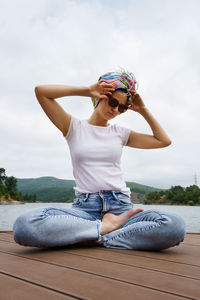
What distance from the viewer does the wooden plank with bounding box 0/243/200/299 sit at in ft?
4.02

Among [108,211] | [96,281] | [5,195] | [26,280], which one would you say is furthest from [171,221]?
[5,195]

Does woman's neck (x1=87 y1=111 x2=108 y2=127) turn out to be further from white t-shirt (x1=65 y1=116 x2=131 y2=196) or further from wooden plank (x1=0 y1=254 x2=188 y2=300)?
wooden plank (x1=0 y1=254 x2=188 y2=300)

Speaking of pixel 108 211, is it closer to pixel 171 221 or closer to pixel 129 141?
pixel 171 221

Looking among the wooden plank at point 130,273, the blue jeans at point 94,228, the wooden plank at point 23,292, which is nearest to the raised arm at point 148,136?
the blue jeans at point 94,228

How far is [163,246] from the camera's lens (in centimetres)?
217

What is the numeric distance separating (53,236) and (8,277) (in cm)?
75

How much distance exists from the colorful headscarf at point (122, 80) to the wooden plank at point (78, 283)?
5.07 feet

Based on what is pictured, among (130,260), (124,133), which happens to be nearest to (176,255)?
(130,260)

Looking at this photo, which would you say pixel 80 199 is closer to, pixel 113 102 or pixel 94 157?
pixel 94 157

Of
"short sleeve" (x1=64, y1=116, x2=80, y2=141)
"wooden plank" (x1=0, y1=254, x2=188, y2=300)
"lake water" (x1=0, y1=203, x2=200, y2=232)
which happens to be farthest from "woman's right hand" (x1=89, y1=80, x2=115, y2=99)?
"lake water" (x1=0, y1=203, x2=200, y2=232)

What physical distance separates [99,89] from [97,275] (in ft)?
5.14

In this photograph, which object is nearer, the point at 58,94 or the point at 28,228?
the point at 28,228

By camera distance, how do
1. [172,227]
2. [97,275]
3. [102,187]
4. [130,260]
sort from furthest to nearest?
[102,187], [172,227], [130,260], [97,275]

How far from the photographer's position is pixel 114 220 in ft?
7.58
